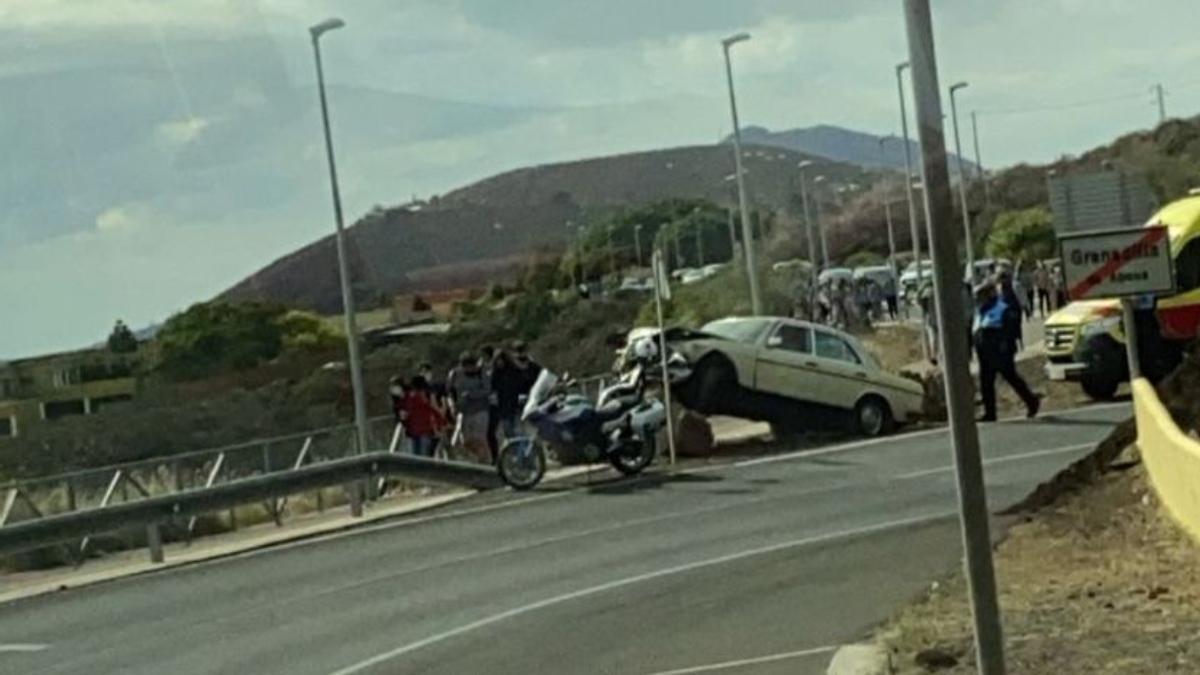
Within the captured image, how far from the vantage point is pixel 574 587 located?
16.6m

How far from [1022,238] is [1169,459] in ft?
213

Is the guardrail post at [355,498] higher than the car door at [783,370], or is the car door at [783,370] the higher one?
the car door at [783,370]

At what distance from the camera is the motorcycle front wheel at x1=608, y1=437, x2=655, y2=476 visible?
A: 26188 millimetres

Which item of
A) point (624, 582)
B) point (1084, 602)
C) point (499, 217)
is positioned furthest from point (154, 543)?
point (499, 217)

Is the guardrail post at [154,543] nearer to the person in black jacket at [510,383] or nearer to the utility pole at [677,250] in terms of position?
the person in black jacket at [510,383]

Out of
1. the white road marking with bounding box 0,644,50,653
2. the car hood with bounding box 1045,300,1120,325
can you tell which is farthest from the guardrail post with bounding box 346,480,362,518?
the car hood with bounding box 1045,300,1120,325

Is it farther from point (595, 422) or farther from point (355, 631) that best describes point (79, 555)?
point (355, 631)

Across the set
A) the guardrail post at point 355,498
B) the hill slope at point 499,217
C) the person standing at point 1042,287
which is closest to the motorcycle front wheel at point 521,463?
the guardrail post at point 355,498

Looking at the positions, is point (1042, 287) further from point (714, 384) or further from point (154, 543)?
point (154, 543)

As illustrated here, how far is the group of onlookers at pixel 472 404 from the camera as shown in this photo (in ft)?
93.7

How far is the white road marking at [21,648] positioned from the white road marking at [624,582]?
3394 mm

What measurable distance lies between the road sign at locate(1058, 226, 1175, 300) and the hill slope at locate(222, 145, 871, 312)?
3338 centimetres

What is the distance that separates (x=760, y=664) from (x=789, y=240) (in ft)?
324

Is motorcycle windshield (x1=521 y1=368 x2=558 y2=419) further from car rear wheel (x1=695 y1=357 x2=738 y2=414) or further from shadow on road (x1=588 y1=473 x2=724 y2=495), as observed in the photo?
car rear wheel (x1=695 y1=357 x2=738 y2=414)
